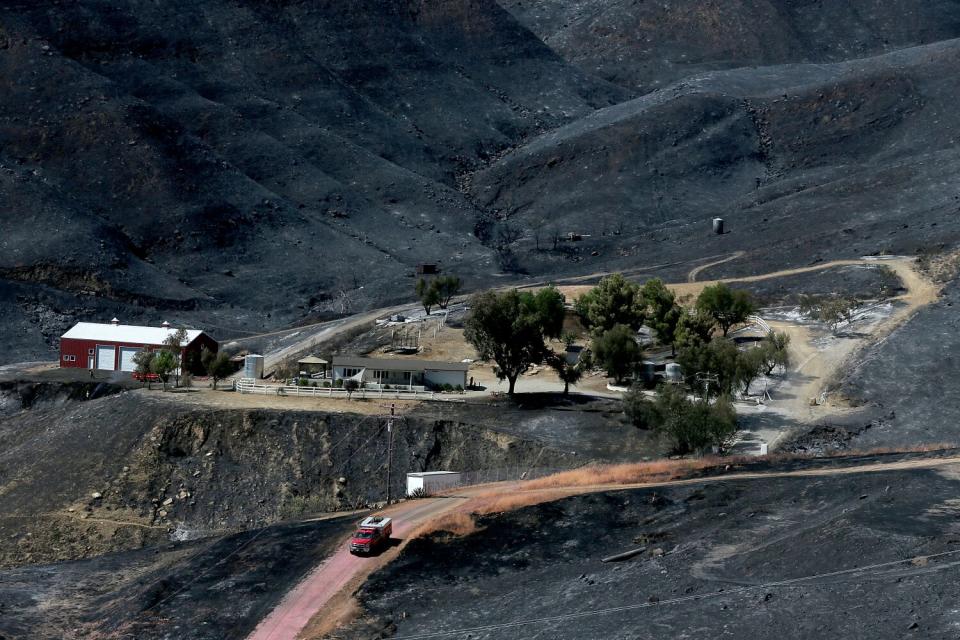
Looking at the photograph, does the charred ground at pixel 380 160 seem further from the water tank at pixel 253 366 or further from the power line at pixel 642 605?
the power line at pixel 642 605

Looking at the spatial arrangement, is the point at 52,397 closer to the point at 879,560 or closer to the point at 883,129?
the point at 879,560

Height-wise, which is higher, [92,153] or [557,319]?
[92,153]

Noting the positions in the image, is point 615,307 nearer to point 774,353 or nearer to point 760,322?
point 760,322

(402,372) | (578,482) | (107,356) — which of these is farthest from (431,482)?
(107,356)

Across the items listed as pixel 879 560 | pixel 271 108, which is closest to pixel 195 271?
pixel 271 108

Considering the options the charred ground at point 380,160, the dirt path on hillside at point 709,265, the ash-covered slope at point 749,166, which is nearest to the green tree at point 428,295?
A: the charred ground at point 380,160

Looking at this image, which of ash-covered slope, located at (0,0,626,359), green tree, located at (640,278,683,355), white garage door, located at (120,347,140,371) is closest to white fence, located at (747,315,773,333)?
green tree, located at (640,278,683,355)
